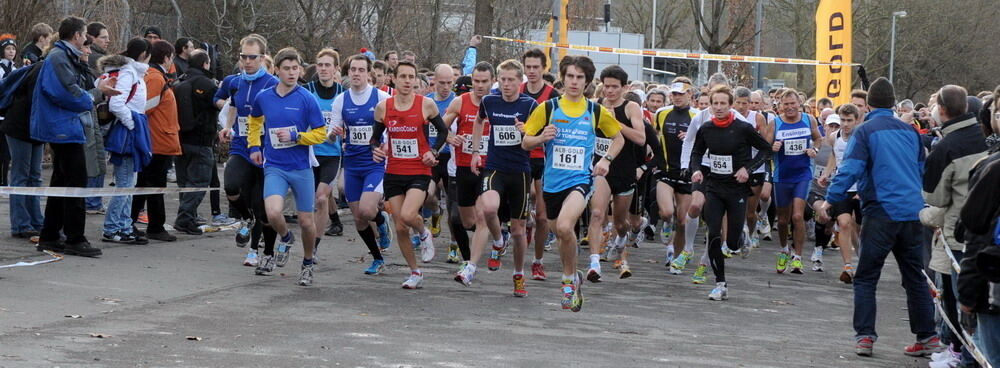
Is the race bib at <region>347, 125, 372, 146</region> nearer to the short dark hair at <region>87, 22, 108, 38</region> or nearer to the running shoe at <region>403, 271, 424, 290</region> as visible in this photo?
the running shoe at <region>403, 271, 424, 290</region>

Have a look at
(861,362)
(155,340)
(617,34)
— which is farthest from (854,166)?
(617,34)

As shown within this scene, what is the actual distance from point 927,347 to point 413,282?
4156 mm

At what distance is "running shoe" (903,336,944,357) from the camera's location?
856 centimetres

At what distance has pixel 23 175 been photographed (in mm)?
11797

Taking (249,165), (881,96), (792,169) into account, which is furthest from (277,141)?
(792,169)

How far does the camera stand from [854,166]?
864cm

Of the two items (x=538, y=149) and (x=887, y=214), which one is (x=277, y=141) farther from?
(x=887, y=214)

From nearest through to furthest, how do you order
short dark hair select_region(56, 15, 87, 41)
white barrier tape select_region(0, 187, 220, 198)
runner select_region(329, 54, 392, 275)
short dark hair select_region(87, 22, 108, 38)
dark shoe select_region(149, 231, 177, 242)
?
white barrier tape select_region(0, 187, 220, 198) → short dark hair select_region(56, 15, 87, 41) → runner select_region(329, 54, 392, 275) → short dark hair select_region(87, 22, 108, 38) → dark shoe select_region(149, 231, 177, 242)

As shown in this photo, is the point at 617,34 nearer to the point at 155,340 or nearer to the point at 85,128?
the point at 85,128

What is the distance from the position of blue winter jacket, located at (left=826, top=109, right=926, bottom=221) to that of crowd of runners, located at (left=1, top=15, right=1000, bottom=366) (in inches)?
0.4

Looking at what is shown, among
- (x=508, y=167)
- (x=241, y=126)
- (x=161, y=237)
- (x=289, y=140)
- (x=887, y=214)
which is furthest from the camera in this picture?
(x=161, y=237)

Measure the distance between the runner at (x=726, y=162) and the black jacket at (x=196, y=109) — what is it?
17.6 ft

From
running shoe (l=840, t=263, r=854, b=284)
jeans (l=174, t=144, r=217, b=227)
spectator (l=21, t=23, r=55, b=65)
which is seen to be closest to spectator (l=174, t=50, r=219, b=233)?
jeans (l=174, t=144, r=217, b=227)

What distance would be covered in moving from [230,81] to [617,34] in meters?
37.2
